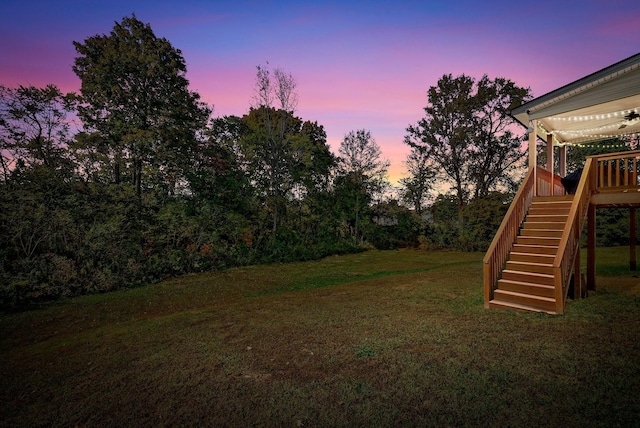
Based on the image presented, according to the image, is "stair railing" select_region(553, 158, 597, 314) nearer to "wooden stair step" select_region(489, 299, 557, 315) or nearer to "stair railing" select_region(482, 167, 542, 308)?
"wooden stair step" select_region(489, 299, 557, 315)

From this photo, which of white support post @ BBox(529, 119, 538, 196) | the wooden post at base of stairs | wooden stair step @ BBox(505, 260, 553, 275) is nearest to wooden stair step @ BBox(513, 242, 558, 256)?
wooden stair step @ BBox(505, 260, 553, 275)

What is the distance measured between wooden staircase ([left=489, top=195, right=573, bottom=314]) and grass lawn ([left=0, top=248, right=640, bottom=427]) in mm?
499

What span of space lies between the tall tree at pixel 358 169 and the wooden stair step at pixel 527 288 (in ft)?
47.0

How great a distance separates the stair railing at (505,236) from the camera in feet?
20.4

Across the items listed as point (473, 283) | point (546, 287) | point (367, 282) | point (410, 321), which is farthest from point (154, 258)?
point (546, 287)

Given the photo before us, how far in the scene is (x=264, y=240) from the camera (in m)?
15.6

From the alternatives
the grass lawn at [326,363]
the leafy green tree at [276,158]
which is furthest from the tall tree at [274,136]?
the grass lawn at [326,363]

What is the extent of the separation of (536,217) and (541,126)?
3598 millimetres

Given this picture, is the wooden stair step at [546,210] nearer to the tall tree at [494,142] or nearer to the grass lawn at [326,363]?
the grass lawn at [326,363]

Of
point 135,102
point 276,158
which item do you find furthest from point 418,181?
point 135,102

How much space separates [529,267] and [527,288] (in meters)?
0.65

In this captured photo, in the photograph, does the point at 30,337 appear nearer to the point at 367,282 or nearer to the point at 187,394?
the point at 187,394

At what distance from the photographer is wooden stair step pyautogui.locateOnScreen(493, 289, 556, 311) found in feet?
18.5

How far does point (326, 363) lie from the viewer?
397 cm
